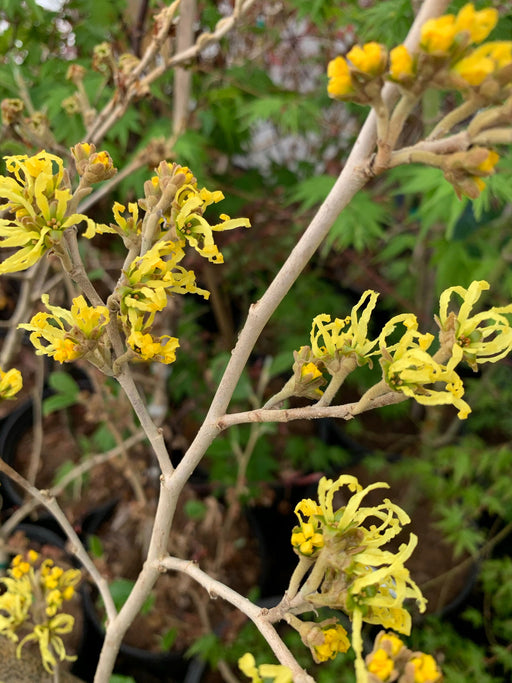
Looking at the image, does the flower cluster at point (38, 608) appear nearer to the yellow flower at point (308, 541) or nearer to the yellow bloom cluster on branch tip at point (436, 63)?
the yellow flower at point (308, 541)

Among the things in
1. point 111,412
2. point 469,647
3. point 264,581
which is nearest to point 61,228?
point 111,412

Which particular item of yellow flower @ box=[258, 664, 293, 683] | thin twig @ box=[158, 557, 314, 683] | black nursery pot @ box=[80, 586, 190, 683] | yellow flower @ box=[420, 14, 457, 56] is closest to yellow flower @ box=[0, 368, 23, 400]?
thin twig @ box=[158, 557, 314, 683]

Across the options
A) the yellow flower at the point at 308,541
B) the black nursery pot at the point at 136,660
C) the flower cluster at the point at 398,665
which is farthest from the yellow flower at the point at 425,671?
the black nursery pot at the point at 136,660

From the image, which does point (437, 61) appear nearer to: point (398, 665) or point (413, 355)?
point (413, 355)

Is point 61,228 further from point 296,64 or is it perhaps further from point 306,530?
point 296,64

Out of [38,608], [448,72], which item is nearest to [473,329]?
[448,72]

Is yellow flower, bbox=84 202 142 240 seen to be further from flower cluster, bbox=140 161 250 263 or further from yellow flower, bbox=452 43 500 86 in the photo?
yellow flower, bbox=452 43 500 86
